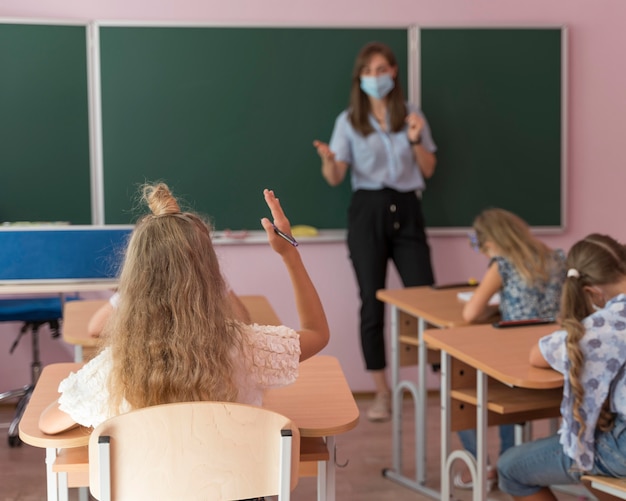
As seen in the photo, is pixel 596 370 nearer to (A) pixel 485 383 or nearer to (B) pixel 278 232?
(A) pixel 485 383

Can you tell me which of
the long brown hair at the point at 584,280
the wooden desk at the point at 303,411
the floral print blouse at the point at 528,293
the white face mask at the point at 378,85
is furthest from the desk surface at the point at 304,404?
the white face mask at the point at 378,85

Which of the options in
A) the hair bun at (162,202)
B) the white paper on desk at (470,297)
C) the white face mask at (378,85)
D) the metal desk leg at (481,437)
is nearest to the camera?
the hair bun at (162,202)

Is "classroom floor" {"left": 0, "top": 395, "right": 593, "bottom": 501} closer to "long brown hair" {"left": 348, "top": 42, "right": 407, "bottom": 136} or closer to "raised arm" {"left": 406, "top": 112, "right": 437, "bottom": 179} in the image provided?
"raised arm" {"left": 406, "top": 112, "right": 437, "bottom": 179}

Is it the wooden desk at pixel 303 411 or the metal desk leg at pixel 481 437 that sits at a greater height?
the wooden desk at pixel 303 411

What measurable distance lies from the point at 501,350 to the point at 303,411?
0.82 metres

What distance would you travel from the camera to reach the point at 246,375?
207cm

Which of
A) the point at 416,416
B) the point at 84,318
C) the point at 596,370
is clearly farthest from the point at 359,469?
the point at 596,370

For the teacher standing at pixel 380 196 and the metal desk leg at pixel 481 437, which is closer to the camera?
the metal desk leg at pixel 481 437

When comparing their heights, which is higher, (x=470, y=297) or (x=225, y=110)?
(x=225, y=110)

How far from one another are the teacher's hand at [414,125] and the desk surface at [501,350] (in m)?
1.74

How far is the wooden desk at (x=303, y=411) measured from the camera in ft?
6.84

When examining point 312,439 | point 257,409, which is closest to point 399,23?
point 312,439

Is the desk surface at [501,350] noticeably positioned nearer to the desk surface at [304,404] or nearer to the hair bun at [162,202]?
the desk surface at [304,404]

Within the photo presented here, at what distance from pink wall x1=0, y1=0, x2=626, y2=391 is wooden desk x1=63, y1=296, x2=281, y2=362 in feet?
4.58
